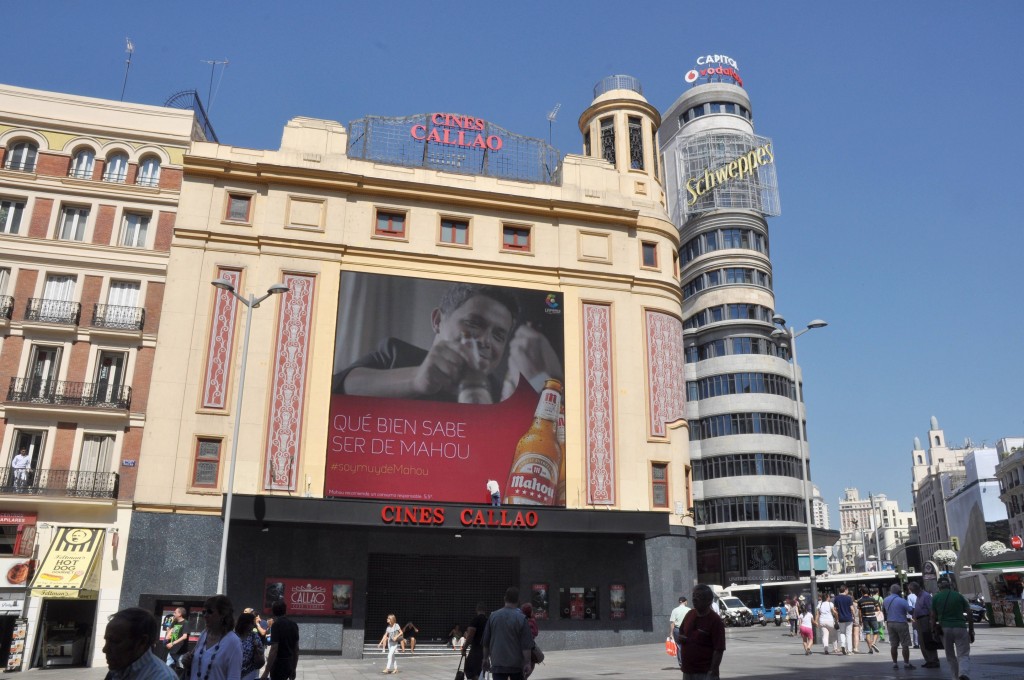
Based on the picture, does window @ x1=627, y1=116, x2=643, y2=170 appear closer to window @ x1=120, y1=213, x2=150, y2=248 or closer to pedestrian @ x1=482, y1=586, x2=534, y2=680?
window @ x1=120, y1=213, x2=150, y2=248

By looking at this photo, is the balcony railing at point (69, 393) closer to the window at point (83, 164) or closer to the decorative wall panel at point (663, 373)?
the window at point (83, 164)

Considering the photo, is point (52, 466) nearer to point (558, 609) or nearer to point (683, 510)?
point (558, 609)

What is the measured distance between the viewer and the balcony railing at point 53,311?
29484mm

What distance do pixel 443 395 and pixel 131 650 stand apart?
26.4 meters

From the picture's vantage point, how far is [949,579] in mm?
14867

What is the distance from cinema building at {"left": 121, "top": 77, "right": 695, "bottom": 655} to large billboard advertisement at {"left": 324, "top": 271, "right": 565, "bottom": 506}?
0.08 metres

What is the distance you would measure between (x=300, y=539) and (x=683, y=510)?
16272mm

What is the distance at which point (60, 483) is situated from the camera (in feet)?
90.6

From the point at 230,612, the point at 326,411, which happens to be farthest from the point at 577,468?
the point at 230,612

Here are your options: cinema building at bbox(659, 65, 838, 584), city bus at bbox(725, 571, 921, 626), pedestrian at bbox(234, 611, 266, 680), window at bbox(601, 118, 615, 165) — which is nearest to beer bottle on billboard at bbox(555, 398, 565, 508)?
window at bbox(601, 118, 615, 165)

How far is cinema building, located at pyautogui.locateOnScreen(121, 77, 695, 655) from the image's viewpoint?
94.7ft

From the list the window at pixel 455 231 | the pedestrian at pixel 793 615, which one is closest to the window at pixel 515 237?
the window at pixel 455 231

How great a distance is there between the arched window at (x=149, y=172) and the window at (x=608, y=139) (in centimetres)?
2113

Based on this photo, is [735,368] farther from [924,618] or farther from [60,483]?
[60,483]
